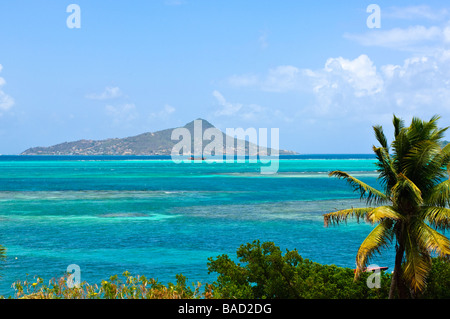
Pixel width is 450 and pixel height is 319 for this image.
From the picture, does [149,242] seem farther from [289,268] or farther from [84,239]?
[289,268]

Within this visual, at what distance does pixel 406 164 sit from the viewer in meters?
14.9

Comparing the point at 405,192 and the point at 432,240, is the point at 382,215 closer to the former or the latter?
the point at 432,240

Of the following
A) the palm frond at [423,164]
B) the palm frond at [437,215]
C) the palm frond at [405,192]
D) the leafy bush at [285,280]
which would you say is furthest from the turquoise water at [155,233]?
the palm frond at [437,215]

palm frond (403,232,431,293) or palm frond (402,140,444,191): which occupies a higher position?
palm frond (402,140,444,191)

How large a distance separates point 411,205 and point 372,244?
2040 mm

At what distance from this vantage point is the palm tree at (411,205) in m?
13.8

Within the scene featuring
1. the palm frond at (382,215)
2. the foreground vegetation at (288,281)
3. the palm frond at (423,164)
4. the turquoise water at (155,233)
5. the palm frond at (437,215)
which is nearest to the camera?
the palm frond at (382,215)

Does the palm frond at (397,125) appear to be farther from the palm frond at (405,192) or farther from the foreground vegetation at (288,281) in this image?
the foreground vegetation at (288,281)

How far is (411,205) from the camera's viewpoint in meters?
14.6

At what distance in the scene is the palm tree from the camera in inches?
543

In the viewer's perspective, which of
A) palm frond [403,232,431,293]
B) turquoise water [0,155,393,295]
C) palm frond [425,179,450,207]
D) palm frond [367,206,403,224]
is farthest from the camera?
turquoise water [0,155,393,295]

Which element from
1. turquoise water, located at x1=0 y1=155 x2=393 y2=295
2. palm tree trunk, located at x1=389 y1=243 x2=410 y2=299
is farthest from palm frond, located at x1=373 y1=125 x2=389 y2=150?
turquoise water, located at x1=0 y1=155 x2=393 y2=295

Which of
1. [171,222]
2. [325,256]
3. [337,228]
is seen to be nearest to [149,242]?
[171,222]

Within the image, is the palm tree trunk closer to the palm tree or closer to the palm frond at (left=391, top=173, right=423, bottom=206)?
the palm tree
